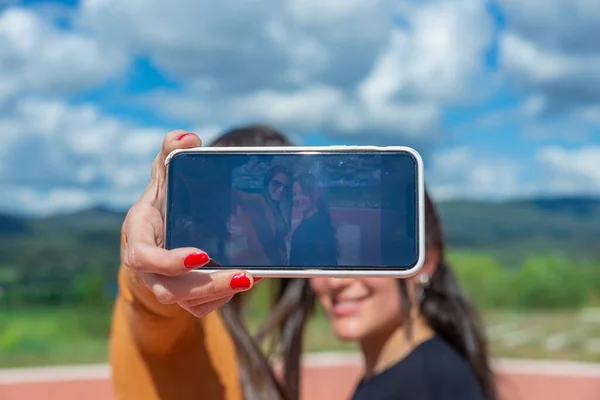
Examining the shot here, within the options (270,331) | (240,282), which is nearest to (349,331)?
(270,331)

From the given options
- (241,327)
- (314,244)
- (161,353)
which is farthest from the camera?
(241,327)

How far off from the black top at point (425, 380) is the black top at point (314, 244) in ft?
2.49

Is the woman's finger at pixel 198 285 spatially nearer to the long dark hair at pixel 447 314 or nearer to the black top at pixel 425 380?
the black top at pixel 425 380

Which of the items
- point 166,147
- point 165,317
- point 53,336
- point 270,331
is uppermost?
point 166,147

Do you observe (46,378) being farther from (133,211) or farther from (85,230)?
(85,230)

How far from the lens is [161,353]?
1635 mm

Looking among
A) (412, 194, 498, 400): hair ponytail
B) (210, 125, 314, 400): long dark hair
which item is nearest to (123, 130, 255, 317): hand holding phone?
(210, 125, 314, 400): long dark hair

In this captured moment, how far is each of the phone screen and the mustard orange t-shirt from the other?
28 cm

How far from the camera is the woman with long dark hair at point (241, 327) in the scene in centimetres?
110

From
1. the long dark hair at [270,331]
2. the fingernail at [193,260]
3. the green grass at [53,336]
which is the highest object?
the fingernail at [193,260]

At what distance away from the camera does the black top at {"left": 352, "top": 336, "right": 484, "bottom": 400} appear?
1806 millimetres

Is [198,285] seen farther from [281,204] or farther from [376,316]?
[376,316]

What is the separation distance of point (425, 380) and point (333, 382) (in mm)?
7052

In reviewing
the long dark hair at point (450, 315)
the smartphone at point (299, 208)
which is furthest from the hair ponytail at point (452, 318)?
the smartphone at point (299, 208)
